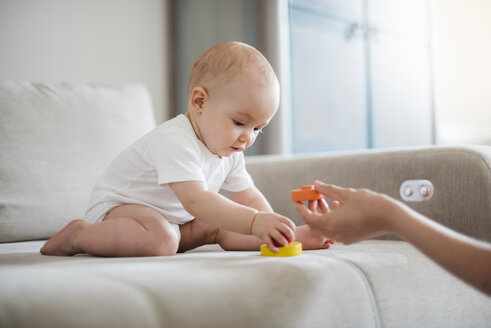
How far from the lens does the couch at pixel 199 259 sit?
520 millimetres

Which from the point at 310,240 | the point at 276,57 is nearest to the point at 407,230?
the point at 310,240

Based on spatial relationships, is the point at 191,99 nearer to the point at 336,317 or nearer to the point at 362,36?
the point at 336,317

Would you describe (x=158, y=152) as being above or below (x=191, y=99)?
below

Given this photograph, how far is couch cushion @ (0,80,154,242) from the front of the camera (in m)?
1.18

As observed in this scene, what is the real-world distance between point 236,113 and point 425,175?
1.53 ft

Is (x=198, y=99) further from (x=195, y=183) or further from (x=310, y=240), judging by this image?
(x=310, y=240)

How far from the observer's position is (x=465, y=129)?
2.73 m

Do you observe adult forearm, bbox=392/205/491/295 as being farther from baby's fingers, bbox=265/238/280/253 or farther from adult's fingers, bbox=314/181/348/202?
baby's fingers, bbox=265/238/280/253

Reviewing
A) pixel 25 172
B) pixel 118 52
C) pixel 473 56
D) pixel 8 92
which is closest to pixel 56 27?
pixel 118 52

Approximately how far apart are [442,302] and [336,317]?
258 millimetres

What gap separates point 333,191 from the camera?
759mm

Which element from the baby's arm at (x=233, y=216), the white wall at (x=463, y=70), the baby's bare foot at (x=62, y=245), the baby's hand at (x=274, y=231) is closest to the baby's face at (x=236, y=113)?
the baby's arm at (x=233, y=216)

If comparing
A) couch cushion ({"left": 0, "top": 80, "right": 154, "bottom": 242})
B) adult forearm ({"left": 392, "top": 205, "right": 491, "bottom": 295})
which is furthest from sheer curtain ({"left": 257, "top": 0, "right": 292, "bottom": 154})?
adult forearm ({"left": 392, "top": 205, "right": 491, "bottom": 295})

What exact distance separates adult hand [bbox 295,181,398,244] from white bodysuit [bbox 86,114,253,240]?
0.31m
